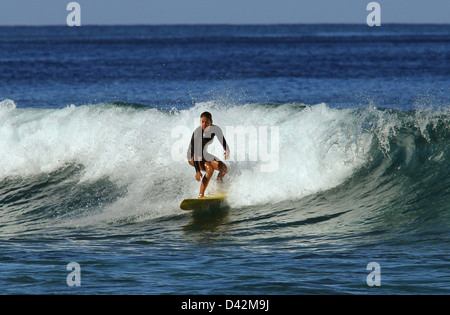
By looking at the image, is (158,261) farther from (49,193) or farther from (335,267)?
(49,193)

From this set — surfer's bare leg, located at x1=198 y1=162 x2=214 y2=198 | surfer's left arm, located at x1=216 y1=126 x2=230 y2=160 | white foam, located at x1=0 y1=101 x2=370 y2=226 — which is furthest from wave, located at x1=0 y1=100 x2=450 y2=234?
surfer's left arm, located at x1=216 y1=126 x2=230 y2=160

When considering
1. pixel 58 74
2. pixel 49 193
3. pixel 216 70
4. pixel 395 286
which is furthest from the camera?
pixel 216 70

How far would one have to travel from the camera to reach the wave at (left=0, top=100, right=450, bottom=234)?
12.3 metres

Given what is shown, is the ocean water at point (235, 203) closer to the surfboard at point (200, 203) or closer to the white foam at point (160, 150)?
the white foam at point (160, 150)

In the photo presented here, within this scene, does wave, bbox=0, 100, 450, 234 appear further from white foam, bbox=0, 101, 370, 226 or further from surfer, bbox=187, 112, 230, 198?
surfer, bbox=187, 112, 230, 198

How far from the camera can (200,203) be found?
11555 millimetres

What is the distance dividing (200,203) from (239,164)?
5.79ft

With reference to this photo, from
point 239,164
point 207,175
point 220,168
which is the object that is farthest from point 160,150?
point 207,175

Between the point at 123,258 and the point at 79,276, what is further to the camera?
the point at 123,258

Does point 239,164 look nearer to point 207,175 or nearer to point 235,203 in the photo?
point 235,203

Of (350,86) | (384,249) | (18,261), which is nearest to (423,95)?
(350,86)

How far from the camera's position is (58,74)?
139ft

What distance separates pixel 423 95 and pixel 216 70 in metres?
20.8

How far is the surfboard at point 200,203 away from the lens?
11.5 meters
